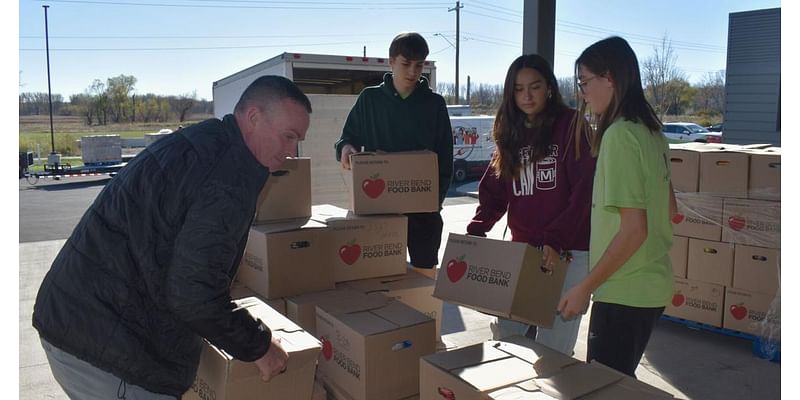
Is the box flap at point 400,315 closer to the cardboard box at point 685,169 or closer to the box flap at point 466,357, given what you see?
the box flap at point 466,357

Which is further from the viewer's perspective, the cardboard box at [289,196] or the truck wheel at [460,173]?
the truck wheel at [460,173]

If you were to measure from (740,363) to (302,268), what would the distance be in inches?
113

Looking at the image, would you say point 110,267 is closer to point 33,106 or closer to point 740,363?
point 740,363

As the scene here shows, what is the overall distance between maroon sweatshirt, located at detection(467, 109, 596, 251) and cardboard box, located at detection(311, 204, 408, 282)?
2.63 ft

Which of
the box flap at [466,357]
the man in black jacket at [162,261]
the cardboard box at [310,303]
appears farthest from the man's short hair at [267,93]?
the cardboard box at [310,303]

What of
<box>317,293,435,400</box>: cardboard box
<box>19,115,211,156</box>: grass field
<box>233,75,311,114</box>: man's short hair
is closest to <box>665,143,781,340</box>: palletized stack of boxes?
<box>317,293,435,400</box>: cardboard box

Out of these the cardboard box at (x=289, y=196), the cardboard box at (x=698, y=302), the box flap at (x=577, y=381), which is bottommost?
the cardboard box at (x=698, y=302)

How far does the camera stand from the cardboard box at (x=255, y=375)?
5.60 ft

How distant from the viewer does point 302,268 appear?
9.07 feet

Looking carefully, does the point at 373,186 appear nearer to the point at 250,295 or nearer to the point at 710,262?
the point at 250,295

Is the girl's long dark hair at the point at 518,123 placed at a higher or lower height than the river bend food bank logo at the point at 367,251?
higher

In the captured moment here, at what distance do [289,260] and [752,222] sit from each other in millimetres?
3080

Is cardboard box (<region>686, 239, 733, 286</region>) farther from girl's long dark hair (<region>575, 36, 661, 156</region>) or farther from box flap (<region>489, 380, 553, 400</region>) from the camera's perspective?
box flap (<region>489, 380, 553, 400</region>)

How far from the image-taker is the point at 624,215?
1679 mm
